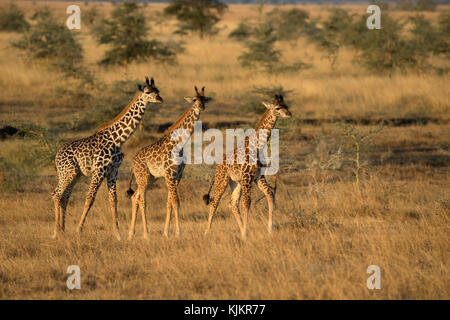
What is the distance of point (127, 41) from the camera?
24.8 metres

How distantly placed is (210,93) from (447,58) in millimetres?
14515

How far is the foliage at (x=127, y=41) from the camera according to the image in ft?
81.8

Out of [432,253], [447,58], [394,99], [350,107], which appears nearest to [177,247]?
[432,253]

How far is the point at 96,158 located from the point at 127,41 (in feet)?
57.8

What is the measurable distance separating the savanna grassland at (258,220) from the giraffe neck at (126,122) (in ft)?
4.77

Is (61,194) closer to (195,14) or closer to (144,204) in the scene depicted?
(144,204)

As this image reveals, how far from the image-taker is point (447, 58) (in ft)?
95.2

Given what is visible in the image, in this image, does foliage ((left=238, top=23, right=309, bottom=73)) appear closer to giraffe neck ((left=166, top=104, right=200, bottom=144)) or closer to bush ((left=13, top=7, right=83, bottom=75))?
bush ((left=13, top=7, right=83, bottom=75))

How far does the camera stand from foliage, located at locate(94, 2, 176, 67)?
2492 centimetres

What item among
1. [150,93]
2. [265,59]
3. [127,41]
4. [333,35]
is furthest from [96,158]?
[333,35]

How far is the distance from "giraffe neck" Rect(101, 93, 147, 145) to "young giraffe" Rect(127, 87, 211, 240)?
363 mm

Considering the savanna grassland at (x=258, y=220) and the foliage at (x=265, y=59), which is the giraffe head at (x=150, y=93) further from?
the foliage at (x=265, y=59)

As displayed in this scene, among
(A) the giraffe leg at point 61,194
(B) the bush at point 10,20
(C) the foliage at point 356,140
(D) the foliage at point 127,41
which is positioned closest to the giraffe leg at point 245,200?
(A) the giraffe leg at point 61,194

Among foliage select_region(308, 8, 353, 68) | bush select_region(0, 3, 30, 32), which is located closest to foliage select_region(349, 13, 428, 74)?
foliage select_region(308, 8, 353, 68)
